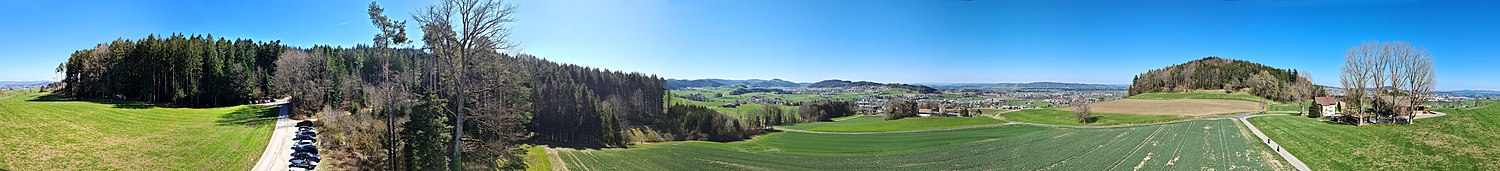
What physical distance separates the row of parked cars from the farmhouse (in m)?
21.3

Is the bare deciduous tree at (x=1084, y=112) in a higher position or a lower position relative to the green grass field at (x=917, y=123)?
higher

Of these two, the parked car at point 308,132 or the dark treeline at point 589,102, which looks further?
the dark treeline at point 589,102

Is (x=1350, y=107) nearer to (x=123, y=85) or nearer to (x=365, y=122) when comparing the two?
(x=365, y=122)

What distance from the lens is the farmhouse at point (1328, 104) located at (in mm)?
15188

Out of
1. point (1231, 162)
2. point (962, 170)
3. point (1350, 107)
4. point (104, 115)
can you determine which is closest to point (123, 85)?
point (104, 115)

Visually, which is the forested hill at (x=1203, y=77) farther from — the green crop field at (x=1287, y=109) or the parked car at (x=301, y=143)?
the parked car at (x=301, y=143)

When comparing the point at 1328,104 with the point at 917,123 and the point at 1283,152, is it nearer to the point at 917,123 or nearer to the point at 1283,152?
the point at 1283,152

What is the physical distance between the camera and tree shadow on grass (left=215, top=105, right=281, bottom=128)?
14.8 metres

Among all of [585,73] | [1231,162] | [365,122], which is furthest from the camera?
[585,73]

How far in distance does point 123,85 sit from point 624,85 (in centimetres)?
1520

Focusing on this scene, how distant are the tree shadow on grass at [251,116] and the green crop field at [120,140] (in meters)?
0.14

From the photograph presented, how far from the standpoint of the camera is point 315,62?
61.2 ft

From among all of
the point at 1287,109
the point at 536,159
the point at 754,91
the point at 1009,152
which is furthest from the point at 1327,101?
the point at 754,91

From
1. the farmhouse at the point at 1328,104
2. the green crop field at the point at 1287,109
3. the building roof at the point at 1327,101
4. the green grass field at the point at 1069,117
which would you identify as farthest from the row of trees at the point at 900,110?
the building roof at the point at 1327,101
